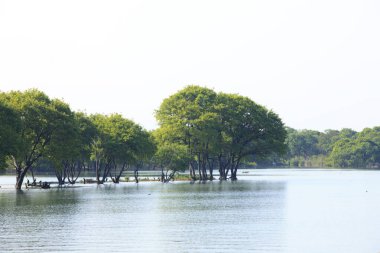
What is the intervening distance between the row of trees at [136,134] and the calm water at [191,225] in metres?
32.5

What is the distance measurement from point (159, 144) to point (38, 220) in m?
106

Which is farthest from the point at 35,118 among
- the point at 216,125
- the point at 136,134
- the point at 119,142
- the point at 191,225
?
the point at 191,225

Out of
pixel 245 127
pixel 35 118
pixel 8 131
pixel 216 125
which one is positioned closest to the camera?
pixel 8 131

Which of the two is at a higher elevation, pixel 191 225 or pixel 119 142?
pixel 119 142

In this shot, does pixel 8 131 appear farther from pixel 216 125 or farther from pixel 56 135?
pixel 216 125

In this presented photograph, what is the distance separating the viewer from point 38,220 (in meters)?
64.5

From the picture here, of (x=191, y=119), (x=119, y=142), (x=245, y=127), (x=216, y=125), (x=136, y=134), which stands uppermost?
(x=191, y=119)

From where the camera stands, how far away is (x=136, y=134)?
154m

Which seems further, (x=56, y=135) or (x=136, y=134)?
(x=136, y=134)

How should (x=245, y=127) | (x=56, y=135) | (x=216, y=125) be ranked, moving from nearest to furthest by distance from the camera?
(x=56, y=135), (x=216, y=125), (x=245, y=127)

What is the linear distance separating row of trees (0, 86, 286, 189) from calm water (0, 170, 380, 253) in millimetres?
32470

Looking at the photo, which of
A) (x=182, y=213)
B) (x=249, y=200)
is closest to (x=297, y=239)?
(x=182, y=213)

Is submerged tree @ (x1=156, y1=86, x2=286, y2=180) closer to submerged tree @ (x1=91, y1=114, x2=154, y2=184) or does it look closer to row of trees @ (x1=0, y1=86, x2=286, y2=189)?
row of trees @ (x1=0, y1=86, x2=286, y2=189)

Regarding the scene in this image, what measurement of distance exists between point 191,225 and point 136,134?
3740 inches
